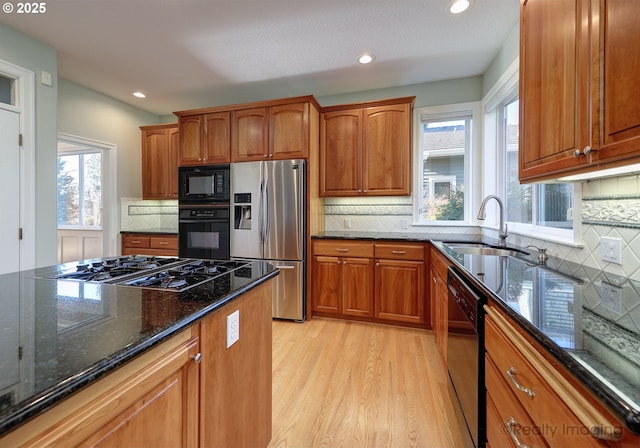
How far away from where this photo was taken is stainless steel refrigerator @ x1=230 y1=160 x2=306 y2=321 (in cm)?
309

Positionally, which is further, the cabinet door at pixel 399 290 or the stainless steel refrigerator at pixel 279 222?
the stainless steel refrigerator at pixel 279 222

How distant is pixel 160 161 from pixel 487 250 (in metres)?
4.27

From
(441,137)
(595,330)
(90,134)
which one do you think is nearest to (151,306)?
(595,330)

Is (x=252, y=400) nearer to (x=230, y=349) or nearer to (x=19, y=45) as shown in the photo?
(x=230, y=349)

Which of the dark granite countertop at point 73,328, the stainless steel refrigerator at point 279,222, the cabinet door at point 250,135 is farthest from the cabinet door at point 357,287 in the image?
the dark granite countertop at point 73,328

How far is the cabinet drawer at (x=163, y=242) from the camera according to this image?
12.2 ft

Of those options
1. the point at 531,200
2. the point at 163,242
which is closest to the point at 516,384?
the point at 531,200

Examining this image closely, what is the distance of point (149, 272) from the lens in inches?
50.1

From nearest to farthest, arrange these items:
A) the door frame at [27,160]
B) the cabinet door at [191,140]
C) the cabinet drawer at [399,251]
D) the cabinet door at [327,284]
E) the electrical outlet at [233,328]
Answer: the electrical outlet at [233,328]
the door frame at [27,160]
the cabinet drawer at [399,251]
the cabinet door at [327,284]
the cabinet door at [191,140]

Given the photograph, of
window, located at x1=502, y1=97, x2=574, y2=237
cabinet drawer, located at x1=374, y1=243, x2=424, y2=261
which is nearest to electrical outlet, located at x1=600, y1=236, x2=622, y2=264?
window, located at x1=502, y1=97, x2=574, y2=237

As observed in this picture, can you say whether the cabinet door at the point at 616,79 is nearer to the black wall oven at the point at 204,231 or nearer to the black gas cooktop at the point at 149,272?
the black gas cooktop at the point at 149,272

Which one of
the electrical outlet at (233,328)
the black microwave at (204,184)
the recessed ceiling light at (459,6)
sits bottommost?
the electrical outlet at (233,328)

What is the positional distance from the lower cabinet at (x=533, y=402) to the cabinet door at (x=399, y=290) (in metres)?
1.70

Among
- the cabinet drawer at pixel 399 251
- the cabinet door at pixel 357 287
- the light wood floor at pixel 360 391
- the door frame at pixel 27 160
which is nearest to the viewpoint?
the light wood floor at pixel 360 391
